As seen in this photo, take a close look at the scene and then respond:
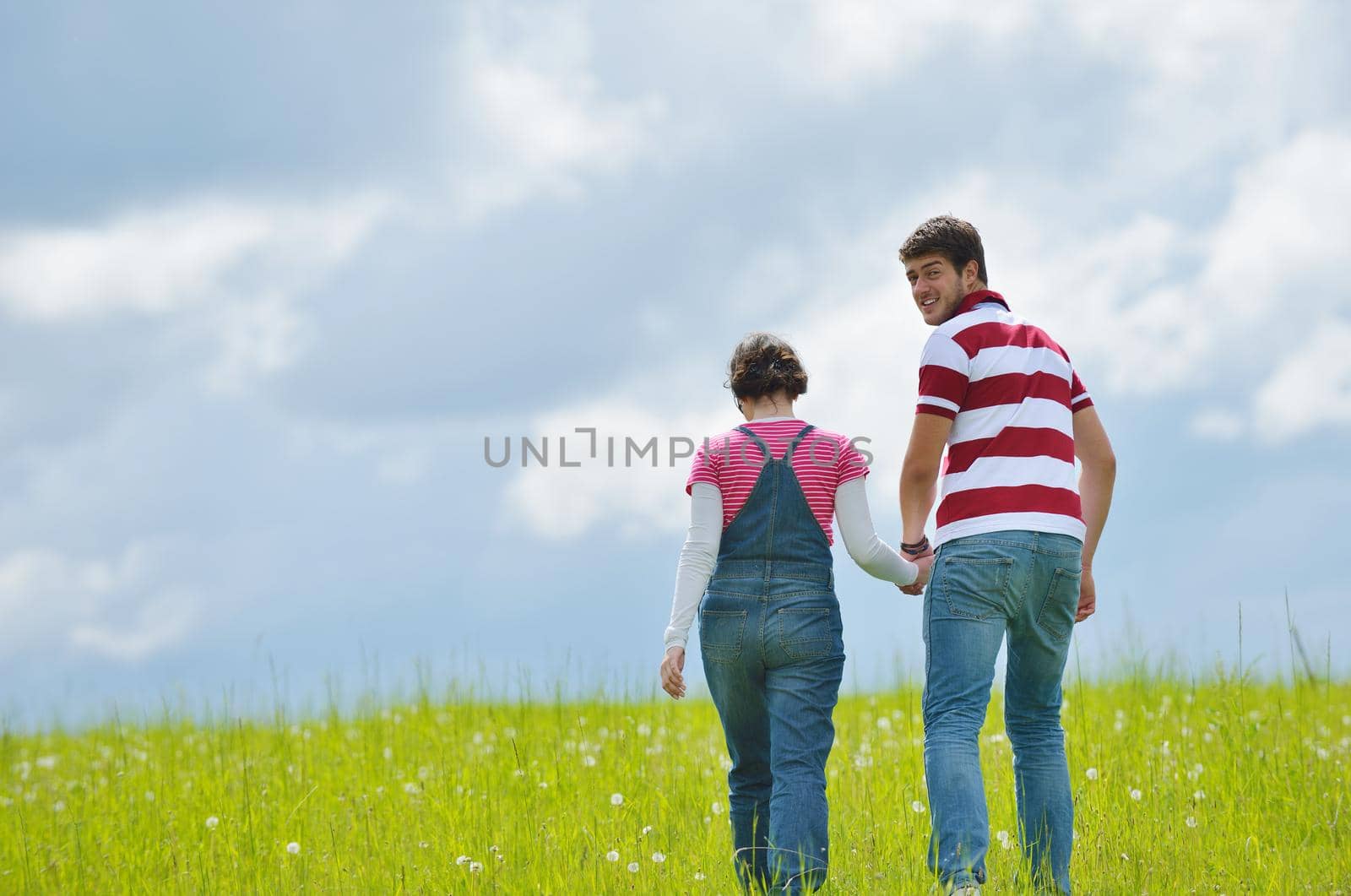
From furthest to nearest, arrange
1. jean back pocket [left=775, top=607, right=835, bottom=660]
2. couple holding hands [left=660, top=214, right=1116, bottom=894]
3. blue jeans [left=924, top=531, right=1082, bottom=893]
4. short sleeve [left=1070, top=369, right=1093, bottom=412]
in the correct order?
short sleeve [left=1070, top=369, right=1093, bottom=412] → jean back pocket [left=775, top=607, right=835, bottom=660] → couple holding hands [left=660, top=214, right=1116, bottom=894] → blue jeans [left=924, top=531, right=1082, bottom=893]

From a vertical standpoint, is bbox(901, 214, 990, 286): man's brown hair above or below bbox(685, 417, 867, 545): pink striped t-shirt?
above

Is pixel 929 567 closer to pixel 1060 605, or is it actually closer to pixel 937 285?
pixel 1060 605

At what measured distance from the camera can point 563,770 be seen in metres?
7.93

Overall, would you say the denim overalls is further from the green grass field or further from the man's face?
the man's face

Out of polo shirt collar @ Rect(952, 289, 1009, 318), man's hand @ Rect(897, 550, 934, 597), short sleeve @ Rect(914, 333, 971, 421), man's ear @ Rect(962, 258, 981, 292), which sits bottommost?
man's hand @ Rect(897, 550, 934, 597)

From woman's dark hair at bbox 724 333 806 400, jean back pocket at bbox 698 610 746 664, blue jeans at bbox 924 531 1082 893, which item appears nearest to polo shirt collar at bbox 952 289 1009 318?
woman's dark hair at bbox 724 333 806 400

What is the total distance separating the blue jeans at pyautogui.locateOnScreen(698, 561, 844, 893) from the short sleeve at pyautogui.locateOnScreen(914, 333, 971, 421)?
36.5 inches

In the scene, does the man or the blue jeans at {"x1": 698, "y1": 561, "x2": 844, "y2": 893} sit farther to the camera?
the blue jeans at {"x1": 698, "y1": 561, "x2": 844, "y2": 893}

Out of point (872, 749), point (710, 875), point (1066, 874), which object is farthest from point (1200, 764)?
point (710, 875)

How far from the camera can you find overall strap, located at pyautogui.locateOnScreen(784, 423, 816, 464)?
5145 mm

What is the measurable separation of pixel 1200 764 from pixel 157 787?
26.7ft

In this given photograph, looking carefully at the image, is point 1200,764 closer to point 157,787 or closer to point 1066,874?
point 1066,874

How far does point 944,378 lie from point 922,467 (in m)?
0.41

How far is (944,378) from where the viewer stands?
15.9ft
